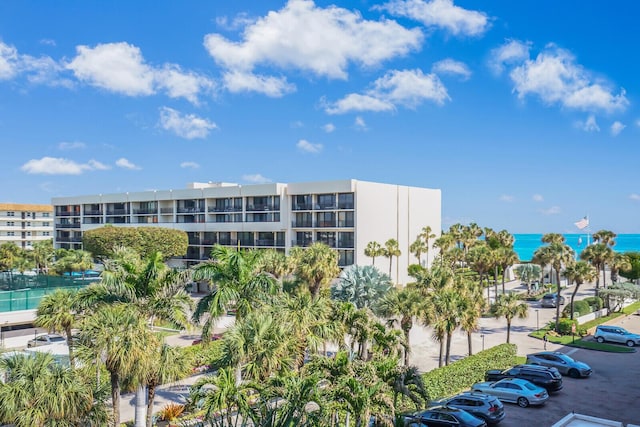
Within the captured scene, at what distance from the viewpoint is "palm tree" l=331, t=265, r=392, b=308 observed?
34250 millimetres

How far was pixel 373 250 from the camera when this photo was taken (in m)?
58.4

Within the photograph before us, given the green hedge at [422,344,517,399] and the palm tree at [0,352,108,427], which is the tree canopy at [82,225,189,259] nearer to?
the green hedge at [422,344,517,399]

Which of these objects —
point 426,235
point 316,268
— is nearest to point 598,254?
point 426,235

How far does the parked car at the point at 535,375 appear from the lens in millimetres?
27141

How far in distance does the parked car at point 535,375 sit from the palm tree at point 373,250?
96.6 ft

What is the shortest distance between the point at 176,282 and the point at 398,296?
1506cm

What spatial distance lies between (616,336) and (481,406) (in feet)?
80.7

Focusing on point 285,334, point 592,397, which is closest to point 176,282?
point 285,334

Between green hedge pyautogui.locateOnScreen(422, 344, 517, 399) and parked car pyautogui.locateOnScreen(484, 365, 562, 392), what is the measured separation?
806 millimetres

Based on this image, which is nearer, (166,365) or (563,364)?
(166,365)

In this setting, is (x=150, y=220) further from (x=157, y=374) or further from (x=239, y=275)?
(x=157, y=374)

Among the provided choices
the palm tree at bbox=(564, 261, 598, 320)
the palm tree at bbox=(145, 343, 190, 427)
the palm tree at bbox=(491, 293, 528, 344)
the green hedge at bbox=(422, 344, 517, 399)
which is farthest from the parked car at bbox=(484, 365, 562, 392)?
the palm tree at bbox=(564, 261, 598, 320)

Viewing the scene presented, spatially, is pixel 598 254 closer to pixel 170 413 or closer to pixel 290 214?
pixel 290 214

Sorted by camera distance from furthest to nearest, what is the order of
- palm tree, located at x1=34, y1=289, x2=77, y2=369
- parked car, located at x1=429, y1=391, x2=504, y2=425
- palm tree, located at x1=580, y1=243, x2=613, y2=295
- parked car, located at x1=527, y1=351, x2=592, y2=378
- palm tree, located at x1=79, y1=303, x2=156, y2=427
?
1. palm tree, located at x1=580, y1=243, x2=613, y2=295
2. parked car, located at x1=527, y1=351, x2=592, y2=378
3. palm tree, located at x1=34, y1=289, x2=77, y2=369
4. parked car, located at x1=429, y1=391, x2=504, y2=425
5. palm tree, located at x1=79, y1=303, x2=156, y2=427
